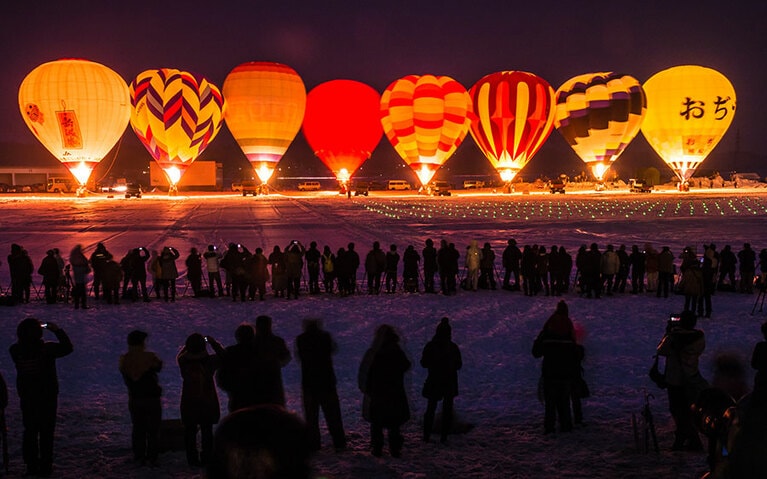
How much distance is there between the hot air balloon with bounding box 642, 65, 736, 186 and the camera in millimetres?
50000

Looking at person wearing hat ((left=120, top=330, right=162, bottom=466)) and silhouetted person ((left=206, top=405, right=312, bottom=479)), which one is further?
person wearing hat ((left=120, top=330, right=162, bottom=466))

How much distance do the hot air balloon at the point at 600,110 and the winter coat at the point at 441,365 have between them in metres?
43.5

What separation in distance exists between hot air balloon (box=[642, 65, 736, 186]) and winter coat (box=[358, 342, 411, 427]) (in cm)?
4971

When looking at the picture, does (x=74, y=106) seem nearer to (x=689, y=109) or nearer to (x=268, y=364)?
(x=689, y=109)

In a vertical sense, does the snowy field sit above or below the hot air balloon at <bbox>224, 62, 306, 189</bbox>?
below

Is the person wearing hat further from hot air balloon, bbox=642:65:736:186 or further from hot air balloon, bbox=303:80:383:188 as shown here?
hot air balloon, bbox=642:65:736:186

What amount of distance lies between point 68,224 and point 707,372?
2532cm

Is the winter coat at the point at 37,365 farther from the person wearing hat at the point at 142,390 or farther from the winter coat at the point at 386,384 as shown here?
the winter coat at the point at 386,384

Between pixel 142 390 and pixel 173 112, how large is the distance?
40226 mm

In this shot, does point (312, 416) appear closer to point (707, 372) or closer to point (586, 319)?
point (707, 372)

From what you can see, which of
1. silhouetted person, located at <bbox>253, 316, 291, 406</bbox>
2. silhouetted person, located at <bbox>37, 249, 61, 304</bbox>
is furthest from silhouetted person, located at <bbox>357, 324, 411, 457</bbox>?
silhouetted person, located at <bbox>37, 249, 61, 304</bbox>

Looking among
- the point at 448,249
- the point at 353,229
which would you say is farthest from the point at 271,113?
the point at 448,249

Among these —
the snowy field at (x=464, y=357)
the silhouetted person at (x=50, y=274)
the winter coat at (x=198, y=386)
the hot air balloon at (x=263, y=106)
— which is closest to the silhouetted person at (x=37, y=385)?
the snowy field at (x=464, y=357)

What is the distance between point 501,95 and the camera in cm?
4472
